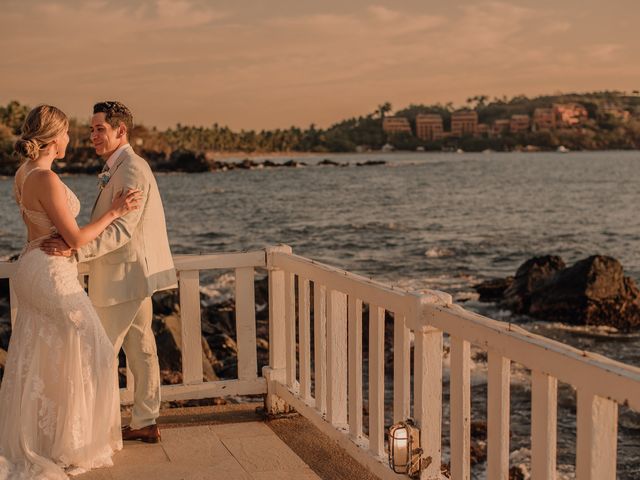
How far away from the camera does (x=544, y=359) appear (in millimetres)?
3064

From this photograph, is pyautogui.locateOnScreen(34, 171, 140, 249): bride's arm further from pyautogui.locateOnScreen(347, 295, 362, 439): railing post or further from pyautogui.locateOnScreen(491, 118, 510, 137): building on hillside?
pyautogui.locateOnScreen(491, 118, 510, 137): building on hillside

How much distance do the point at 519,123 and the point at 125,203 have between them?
614 feet

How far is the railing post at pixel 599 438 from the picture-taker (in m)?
2.81

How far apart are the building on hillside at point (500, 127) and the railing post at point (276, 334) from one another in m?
187

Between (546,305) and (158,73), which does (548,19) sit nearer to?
(158,73)

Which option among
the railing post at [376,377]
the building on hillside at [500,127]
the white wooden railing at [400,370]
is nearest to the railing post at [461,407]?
the white wooden railing at [400,370]

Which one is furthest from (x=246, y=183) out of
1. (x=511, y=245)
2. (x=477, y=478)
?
(x=477, y=478)

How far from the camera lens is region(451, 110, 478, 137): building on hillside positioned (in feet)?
616

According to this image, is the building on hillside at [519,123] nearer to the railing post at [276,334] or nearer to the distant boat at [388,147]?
the distant boat at [388,147]

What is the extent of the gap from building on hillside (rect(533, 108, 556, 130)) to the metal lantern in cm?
17883

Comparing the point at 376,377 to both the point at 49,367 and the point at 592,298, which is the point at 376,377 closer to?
the point at 49,367

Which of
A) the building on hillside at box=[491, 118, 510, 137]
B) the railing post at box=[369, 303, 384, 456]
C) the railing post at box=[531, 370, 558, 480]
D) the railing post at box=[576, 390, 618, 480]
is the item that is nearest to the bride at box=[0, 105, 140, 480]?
the railing post at box=[369, 303, 384, 456]

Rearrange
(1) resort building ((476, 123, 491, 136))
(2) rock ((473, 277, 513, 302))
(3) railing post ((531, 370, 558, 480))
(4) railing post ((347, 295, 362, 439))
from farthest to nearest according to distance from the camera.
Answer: (1) resort building ((476, 123, 491, 136)) → (2) rock ((473, 277, 513, 302)) → (4) railing post ((347, 295, 362, 439)) → (3) railing post ((531, 370, 558, 480))

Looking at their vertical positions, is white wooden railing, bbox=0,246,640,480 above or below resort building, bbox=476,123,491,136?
below
